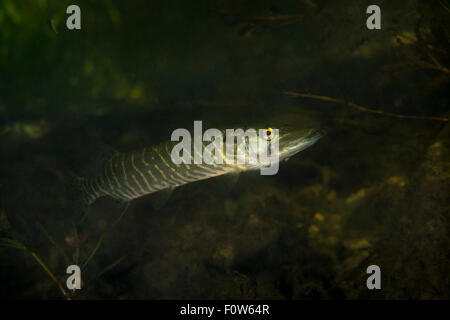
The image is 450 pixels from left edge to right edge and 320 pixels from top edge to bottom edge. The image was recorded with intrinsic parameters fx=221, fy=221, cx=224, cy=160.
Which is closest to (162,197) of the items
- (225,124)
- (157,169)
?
(157,169)

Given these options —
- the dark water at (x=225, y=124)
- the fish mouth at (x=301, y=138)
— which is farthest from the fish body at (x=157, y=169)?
the dark water at (x=225, y=124)

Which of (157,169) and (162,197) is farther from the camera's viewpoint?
(162,197)

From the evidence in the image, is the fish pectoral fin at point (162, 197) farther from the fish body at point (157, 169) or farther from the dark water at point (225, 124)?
the dark water at point (225, 124)

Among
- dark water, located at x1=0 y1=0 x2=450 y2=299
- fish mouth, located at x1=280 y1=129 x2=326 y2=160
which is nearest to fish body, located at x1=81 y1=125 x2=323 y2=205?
fish mouth, located at x1=280 y1=129 x2=326 y2=160

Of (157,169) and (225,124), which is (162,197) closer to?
(157,169)

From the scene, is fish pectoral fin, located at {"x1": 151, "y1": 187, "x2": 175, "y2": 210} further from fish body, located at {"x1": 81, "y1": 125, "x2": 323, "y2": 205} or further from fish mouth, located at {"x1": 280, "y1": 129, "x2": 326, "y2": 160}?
fish mouth, located at {"x1": 280, "y1": 129, "x2": 326, "y2": 160}

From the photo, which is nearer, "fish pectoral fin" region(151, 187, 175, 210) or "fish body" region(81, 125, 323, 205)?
"fish body" region(81, 125, 323, 205)
